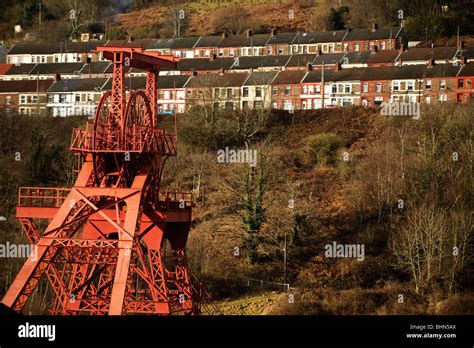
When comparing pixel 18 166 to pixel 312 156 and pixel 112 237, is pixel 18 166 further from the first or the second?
pixel 112 237

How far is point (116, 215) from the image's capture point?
147 ft

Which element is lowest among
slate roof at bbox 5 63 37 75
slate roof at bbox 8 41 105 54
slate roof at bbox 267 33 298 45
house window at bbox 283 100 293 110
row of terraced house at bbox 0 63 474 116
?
house window at bbox 283 100 293 110

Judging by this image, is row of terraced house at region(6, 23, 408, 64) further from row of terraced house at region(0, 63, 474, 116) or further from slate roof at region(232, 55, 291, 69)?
row of terraced house at region(0, 63, 474, 116)

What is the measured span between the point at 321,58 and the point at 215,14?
3777cm

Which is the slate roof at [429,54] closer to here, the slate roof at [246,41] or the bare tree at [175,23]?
the slate roof at [246,41]

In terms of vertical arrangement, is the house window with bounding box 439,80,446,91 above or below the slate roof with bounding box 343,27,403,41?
below

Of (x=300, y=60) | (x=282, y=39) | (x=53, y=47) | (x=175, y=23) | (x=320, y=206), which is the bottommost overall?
(x=320, y=206)

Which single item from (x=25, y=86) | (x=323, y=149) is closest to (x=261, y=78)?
(x=25, y=86)

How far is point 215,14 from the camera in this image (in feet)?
491

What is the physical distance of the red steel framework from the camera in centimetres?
Answer: 4333

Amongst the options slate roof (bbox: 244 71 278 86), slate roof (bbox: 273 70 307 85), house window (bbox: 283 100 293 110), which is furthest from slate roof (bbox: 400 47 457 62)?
slate roof (bbox: 244 71 278 86)

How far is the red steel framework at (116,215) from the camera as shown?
43.3 meters

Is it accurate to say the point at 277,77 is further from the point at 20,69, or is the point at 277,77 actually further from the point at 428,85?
the point at 20,69

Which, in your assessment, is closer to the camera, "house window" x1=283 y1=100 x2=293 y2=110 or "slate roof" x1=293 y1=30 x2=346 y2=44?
"house window" x1=283 y1=100 x2=293 y2=110
